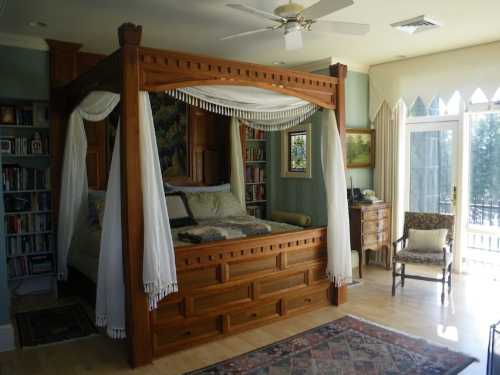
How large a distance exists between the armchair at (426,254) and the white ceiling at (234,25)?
199 cm

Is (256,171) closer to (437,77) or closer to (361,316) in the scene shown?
(437,77)

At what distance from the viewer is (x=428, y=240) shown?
4730mm

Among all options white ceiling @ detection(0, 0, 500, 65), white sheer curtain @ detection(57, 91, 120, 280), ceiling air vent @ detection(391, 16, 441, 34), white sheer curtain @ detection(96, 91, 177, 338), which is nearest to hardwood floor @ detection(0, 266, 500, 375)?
white sheer curtain @ detection(96, 91, 177, 338)

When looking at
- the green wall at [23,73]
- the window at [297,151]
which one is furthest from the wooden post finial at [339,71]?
the green wall at [23,73]

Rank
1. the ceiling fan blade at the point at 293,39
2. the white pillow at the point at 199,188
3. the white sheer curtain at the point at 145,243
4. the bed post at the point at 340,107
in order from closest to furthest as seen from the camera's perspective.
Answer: the white sheer curtain at the point at 145,243
the ceiling fan blade at the point at 293,39
the bed post at the point at 340,107
the white pillow at the point at 199,188

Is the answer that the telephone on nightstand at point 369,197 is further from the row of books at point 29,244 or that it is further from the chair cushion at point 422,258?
the row of books at point 29,244

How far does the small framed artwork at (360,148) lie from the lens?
226 inches

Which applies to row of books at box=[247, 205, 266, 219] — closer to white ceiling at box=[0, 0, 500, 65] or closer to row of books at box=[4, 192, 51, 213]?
white ceiling at box=[0, 0, 500, 65]

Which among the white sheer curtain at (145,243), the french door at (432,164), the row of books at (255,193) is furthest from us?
the row of books at (255,193)

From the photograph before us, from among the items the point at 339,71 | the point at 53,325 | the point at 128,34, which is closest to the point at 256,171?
the point at 339,71

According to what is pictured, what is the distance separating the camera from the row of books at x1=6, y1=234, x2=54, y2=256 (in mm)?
4543

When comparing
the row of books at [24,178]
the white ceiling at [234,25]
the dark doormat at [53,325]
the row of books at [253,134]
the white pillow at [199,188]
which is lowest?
the dark doormat at [53,325]

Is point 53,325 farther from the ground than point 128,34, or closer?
closer

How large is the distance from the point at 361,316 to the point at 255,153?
2.96 meters
